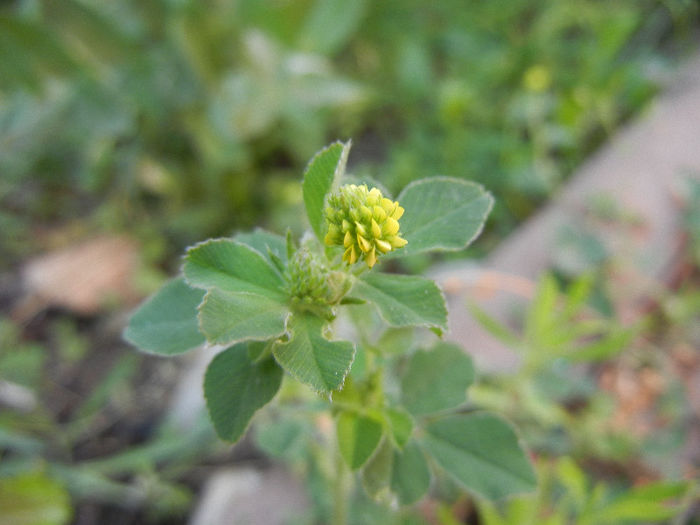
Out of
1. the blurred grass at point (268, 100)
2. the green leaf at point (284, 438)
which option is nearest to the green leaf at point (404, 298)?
the green leaf at point (284, 438)

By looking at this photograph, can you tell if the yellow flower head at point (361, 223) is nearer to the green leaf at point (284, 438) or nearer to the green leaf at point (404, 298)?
the green leaf at point (404, 298)

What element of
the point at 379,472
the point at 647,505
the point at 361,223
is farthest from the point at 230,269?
the point at 647,505

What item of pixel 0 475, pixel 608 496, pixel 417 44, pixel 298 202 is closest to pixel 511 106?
pixel 417 44

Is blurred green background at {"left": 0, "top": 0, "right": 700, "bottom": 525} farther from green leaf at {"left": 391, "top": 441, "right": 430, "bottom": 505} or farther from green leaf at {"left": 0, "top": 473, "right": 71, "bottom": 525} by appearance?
green leaf at {"left": 391, "top": 441, "right": 430, "bottom": 505}

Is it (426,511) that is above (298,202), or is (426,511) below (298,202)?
below

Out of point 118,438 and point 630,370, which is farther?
point 118,438

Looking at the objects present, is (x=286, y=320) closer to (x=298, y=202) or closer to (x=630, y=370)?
(x=630, y=370)

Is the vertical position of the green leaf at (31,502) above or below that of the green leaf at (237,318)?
above
